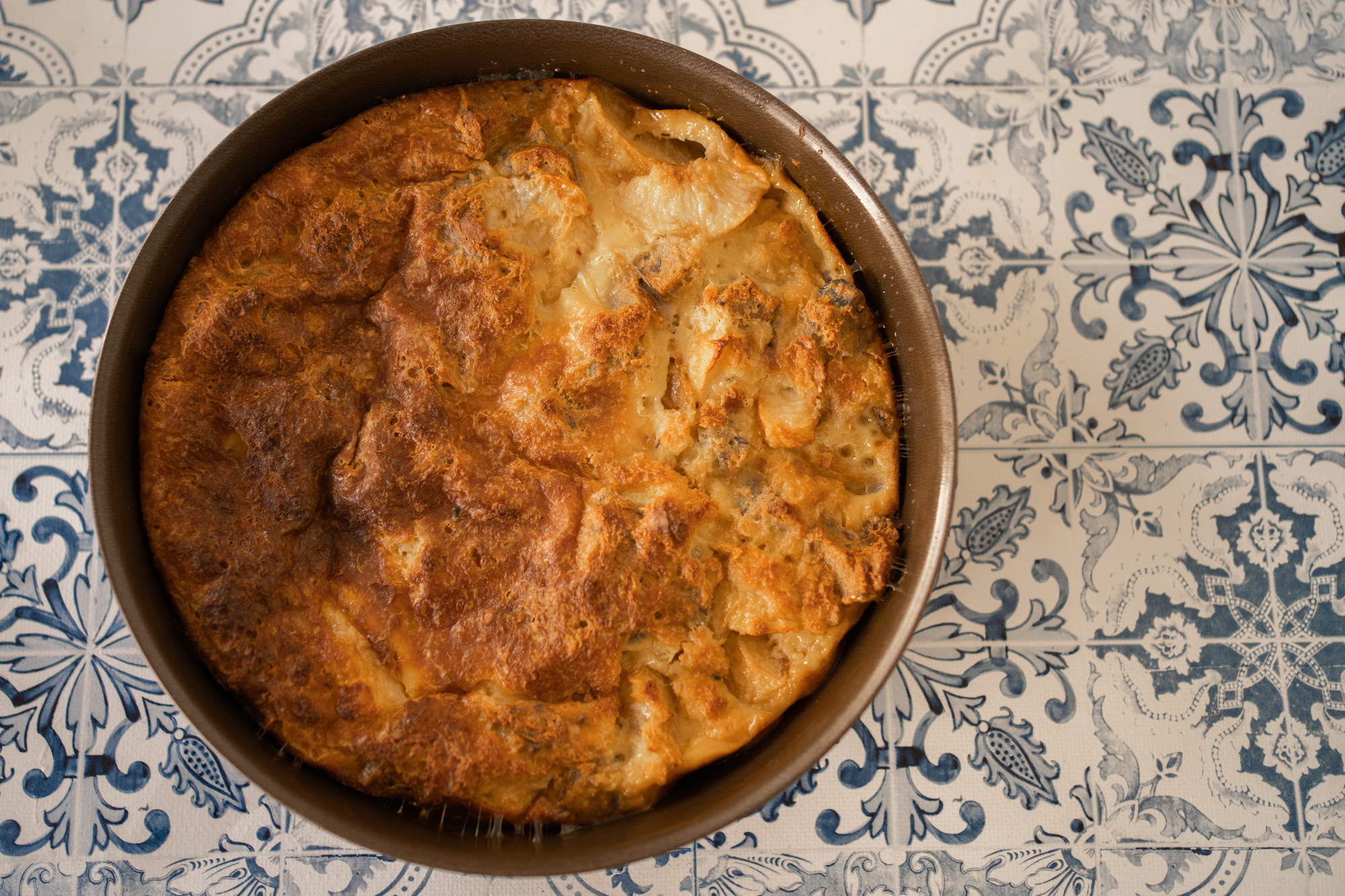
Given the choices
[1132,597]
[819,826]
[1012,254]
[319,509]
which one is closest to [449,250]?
[319,509]

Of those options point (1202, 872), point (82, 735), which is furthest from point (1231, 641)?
point (82, 735)

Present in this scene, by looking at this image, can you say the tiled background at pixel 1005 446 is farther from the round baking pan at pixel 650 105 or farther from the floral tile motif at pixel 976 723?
the round baking pan at pixel 650 105

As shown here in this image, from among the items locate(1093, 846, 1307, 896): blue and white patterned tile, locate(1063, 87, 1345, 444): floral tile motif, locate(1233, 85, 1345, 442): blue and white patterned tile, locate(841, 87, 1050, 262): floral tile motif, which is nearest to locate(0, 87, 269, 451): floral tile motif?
locate(841, 87, 1050, 262): floral tile motif

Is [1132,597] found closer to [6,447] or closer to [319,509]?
[319,509]

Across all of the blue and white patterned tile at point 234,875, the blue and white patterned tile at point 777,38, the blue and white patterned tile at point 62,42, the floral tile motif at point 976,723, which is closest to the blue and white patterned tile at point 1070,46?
the blue and white patterned tile at point 777,38

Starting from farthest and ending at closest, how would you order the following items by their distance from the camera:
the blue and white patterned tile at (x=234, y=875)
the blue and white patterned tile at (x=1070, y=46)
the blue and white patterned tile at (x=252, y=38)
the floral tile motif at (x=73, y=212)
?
the blue and white patterned tile at (x=1070, y=46)
the blue and white patterned tile at (x=252, y=38)
the floral tile motif at (x=73, y=212)
the blue and white patterned tile at (x=234, y=875)
